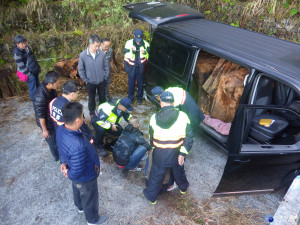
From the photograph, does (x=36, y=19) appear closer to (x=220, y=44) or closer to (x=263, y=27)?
(x=220, y=44)

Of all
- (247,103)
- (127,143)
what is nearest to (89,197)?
(127,143)

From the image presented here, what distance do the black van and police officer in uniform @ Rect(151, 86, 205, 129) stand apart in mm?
363

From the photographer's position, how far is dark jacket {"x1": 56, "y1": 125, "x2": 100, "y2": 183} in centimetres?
235

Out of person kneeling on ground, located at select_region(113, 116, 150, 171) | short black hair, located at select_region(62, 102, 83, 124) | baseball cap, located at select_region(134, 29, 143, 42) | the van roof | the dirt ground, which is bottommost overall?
the dirt ground

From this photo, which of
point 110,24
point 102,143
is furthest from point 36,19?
point 102,143

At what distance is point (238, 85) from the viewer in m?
4.10

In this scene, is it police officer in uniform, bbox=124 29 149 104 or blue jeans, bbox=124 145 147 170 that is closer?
blue jeans, bbox=124 145 147 170

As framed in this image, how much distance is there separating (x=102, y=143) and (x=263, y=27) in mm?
5143

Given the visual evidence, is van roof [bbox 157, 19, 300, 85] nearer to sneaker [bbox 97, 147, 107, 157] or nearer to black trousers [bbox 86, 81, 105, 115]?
black trousers [bbox 86, 81, 105, 115]

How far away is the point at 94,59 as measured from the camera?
4461mm

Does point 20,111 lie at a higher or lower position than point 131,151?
lower

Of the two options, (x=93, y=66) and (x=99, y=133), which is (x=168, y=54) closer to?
(x=93, y=66)

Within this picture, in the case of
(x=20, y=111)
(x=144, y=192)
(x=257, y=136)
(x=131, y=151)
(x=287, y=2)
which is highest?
(x=287, y=2)

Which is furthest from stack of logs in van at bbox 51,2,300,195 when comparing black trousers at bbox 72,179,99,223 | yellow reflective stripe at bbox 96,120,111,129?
black trousers at bbox 72,179,99,223
